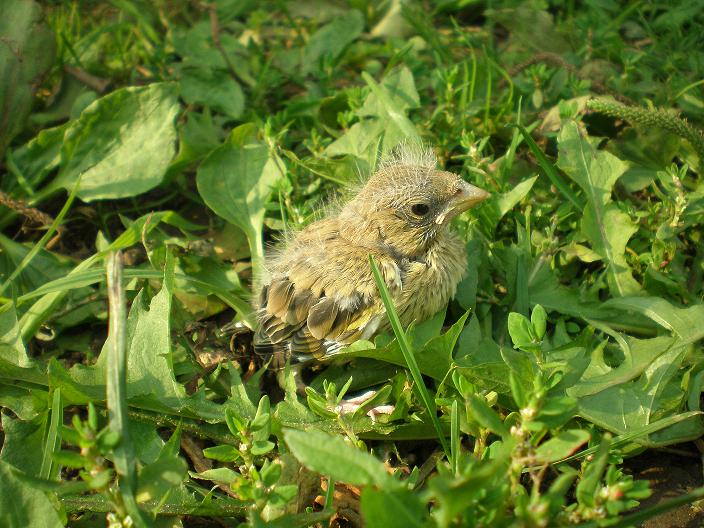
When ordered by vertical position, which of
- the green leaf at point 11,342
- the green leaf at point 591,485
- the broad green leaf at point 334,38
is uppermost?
the broad green leaf at point 334,38

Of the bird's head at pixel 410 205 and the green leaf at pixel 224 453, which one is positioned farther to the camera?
the bird's head at pixel 410 205

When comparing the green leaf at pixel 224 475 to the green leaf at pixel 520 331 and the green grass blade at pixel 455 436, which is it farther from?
the green leaf at pixel 520 331

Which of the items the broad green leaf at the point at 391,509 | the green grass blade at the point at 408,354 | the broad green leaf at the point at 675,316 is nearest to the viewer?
the broad green leaf at the point at 391,509

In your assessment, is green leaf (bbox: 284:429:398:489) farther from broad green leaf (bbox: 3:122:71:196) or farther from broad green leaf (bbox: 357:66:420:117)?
broad green leaf (bbox: 3:122:71:196)

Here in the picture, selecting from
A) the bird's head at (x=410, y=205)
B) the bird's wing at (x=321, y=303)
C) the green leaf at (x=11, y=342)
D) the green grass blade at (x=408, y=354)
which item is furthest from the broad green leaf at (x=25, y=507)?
the bird's head at (x=410, y=205)

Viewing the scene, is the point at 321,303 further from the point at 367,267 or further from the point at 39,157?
the point at 39,157

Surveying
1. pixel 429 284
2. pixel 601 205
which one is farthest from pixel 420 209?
pixel 601 205

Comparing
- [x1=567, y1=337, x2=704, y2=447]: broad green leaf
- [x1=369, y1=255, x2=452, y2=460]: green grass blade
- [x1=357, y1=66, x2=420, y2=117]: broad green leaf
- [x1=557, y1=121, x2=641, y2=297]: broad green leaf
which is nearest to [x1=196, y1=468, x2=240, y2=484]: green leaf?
[x1=369, y1=255, x2=452, y2=460]: green grass blade

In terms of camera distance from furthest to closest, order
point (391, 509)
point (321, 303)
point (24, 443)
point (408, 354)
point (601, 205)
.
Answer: point (601, 205), point (321, 303), point (24, 443), point (408, 354), point (391, 509)
